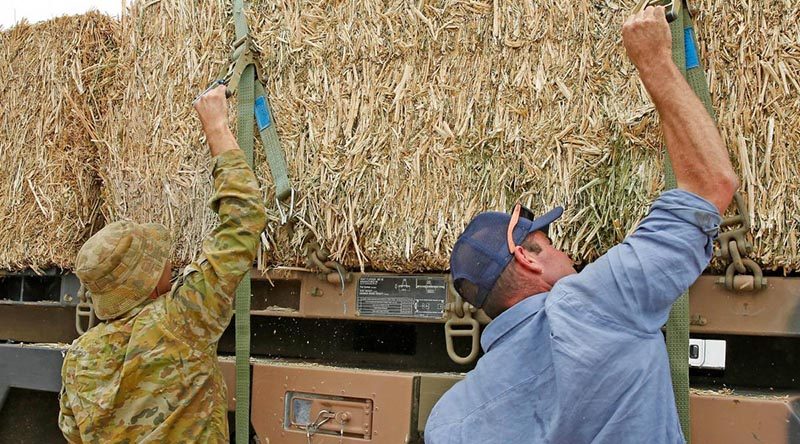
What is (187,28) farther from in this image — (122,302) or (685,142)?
(685,142)

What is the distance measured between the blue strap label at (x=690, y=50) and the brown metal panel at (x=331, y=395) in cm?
136

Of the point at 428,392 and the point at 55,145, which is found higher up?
the point at 55,145

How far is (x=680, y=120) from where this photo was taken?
86.1 inches

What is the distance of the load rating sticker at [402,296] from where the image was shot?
3.14 metres

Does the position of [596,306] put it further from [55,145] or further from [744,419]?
[55,145]

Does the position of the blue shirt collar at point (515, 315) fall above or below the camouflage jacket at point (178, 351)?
above

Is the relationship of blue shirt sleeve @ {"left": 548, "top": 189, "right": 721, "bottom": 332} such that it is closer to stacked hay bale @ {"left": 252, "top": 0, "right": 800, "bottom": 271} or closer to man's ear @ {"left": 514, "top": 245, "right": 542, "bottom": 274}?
man's ear @ {"left": 514, "top": 245, "right": 542, "bottom": 274}

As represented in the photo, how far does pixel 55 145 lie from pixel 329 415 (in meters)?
2.06

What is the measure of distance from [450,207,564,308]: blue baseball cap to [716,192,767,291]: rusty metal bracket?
642 mm

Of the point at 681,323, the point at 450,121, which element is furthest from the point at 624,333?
the point at 450,121

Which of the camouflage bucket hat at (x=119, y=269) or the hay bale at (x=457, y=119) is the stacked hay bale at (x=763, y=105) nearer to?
the hay bale at (x=457, y=119)

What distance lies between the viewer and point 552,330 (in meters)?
2.01

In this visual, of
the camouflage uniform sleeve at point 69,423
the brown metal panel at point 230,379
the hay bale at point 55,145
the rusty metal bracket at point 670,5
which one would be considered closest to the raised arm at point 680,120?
the rusty metal bracket at point 670,5

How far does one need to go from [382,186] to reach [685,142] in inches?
52.4
